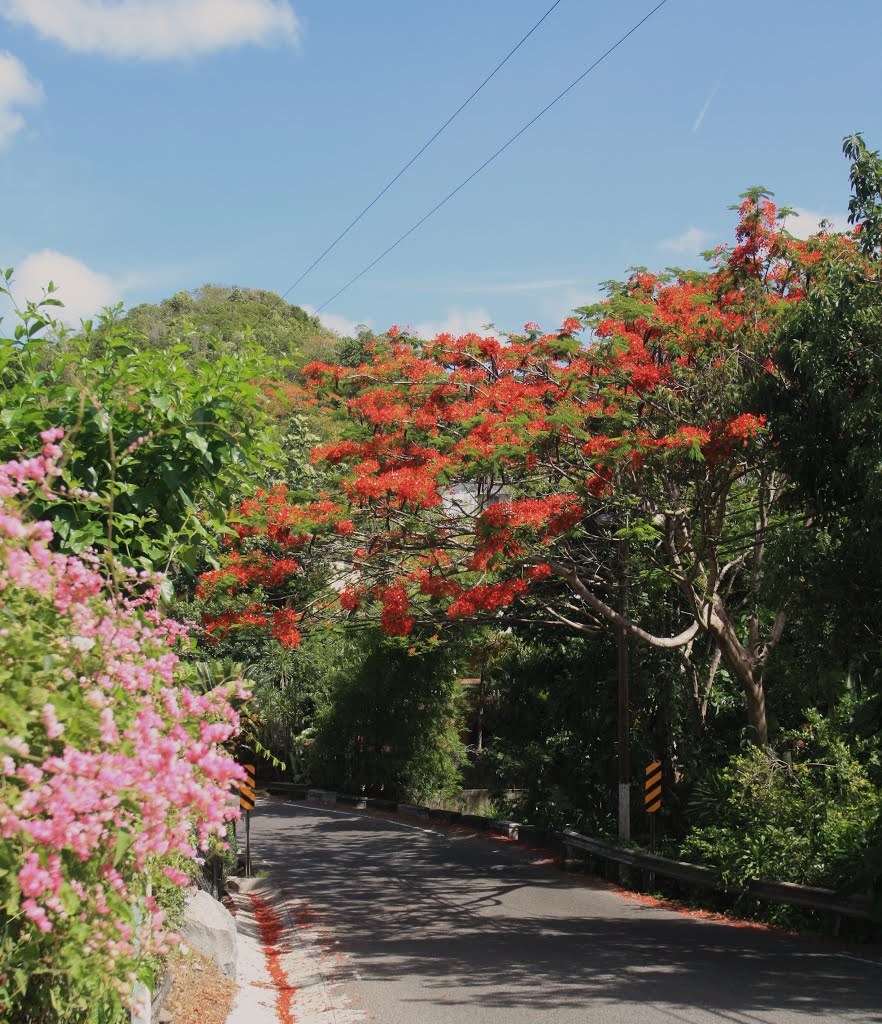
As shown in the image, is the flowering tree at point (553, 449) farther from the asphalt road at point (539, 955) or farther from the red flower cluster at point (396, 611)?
the asphalt road at point (539, 955)

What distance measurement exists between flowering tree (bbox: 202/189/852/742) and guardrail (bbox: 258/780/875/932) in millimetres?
2334

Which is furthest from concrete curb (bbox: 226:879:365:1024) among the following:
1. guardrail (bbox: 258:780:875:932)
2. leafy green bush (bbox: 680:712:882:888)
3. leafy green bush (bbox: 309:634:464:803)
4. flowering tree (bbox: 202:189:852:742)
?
leafy green bush (bbox: 309:634:464:803)

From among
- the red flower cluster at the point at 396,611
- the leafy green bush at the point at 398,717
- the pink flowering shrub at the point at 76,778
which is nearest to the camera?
the pink flowering shrub at the point at 76,778

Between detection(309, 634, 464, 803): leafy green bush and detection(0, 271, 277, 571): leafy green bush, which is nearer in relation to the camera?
detection(0, 271, 277, 571): leafy green bush

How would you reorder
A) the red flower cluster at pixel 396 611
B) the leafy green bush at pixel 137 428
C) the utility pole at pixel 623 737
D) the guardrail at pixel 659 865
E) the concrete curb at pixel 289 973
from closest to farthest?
the leafy green bush at pixel 137 428
the concrete curb at pixel 289 973
the guardrail at pixel 659 865
the red flower cluster at pixel 396 611
the utility pole at pixel 623 737

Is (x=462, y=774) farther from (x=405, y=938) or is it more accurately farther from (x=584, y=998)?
(x=584, y=998)

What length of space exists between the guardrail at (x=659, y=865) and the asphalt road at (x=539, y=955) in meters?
0.58

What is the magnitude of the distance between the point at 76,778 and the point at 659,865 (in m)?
14.2

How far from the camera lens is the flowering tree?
12.1 meters

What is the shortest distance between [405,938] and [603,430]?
21.4 feet

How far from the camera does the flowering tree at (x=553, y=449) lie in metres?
12.1

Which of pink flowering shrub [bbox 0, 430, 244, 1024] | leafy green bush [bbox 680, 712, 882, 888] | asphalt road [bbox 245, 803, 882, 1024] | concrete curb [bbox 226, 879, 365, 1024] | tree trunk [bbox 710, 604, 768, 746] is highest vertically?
tree trunk [bbox 710, 604, 768, 746]

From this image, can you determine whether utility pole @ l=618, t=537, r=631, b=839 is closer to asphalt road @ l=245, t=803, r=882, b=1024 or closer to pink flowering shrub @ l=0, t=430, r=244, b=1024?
asphalt road @ l=245, t=803, r=882, b=1024

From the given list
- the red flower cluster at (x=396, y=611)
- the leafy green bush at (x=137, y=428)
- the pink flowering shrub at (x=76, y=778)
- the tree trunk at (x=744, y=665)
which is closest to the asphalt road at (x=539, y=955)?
the tree trunk at (x=744, y=665)
